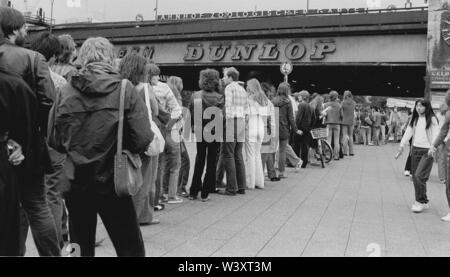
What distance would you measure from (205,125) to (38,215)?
4.74 meters

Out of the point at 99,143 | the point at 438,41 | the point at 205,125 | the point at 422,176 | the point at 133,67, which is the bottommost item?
the point at 422,176

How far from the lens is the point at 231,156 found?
905 cm

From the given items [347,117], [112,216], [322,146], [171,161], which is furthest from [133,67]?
[347,117]

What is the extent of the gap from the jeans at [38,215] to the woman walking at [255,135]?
613 cm

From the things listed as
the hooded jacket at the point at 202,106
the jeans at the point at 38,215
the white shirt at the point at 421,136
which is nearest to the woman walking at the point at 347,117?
the white shirt at the point at 421,136

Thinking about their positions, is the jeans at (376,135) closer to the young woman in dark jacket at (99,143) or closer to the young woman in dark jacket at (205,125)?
the young woman in dark jacket at (205,125)

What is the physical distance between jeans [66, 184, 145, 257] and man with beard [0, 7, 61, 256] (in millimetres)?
345

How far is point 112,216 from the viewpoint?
11.6 ft

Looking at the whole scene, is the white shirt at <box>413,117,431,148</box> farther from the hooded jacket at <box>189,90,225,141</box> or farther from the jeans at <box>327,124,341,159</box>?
the jeans at <box>327,124,341,159</box>

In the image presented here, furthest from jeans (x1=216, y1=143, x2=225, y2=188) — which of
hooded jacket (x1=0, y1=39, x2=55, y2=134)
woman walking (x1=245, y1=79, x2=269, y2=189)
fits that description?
hooded jacket (x1=0, y1=39, x2=55, y2=134)

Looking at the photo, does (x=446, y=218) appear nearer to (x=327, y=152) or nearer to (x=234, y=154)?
(x=234, y=154)

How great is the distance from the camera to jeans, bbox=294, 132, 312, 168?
14.3 meters
